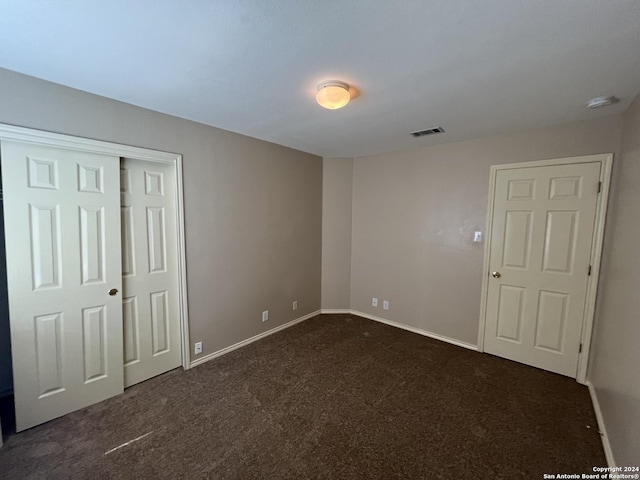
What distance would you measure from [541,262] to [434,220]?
1.14 metres

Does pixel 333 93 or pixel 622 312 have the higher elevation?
pixel 333 93

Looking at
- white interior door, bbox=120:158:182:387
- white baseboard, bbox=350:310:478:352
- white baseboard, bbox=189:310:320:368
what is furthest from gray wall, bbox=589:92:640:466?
white interior door, bbox=120:158:182:387

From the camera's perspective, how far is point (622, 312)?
1.80 meters

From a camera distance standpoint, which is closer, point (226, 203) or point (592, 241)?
point (592, 241)

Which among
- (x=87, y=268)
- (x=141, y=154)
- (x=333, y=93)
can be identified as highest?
(x=333, y=93)

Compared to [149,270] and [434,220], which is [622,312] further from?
[149,270]

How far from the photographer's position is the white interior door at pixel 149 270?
91.8 inches

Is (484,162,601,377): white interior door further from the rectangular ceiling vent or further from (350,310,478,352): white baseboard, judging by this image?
the rectangular ceiling vent

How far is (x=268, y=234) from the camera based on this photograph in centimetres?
332

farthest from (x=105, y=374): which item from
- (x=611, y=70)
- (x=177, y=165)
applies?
(x=611, y=70)

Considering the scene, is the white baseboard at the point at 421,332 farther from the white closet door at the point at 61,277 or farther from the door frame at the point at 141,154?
the white closet door at the point at 61,277

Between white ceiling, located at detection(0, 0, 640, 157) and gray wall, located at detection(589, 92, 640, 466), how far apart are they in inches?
21.2

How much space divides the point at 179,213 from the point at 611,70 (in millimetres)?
3324

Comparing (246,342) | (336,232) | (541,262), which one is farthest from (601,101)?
(246,342)
